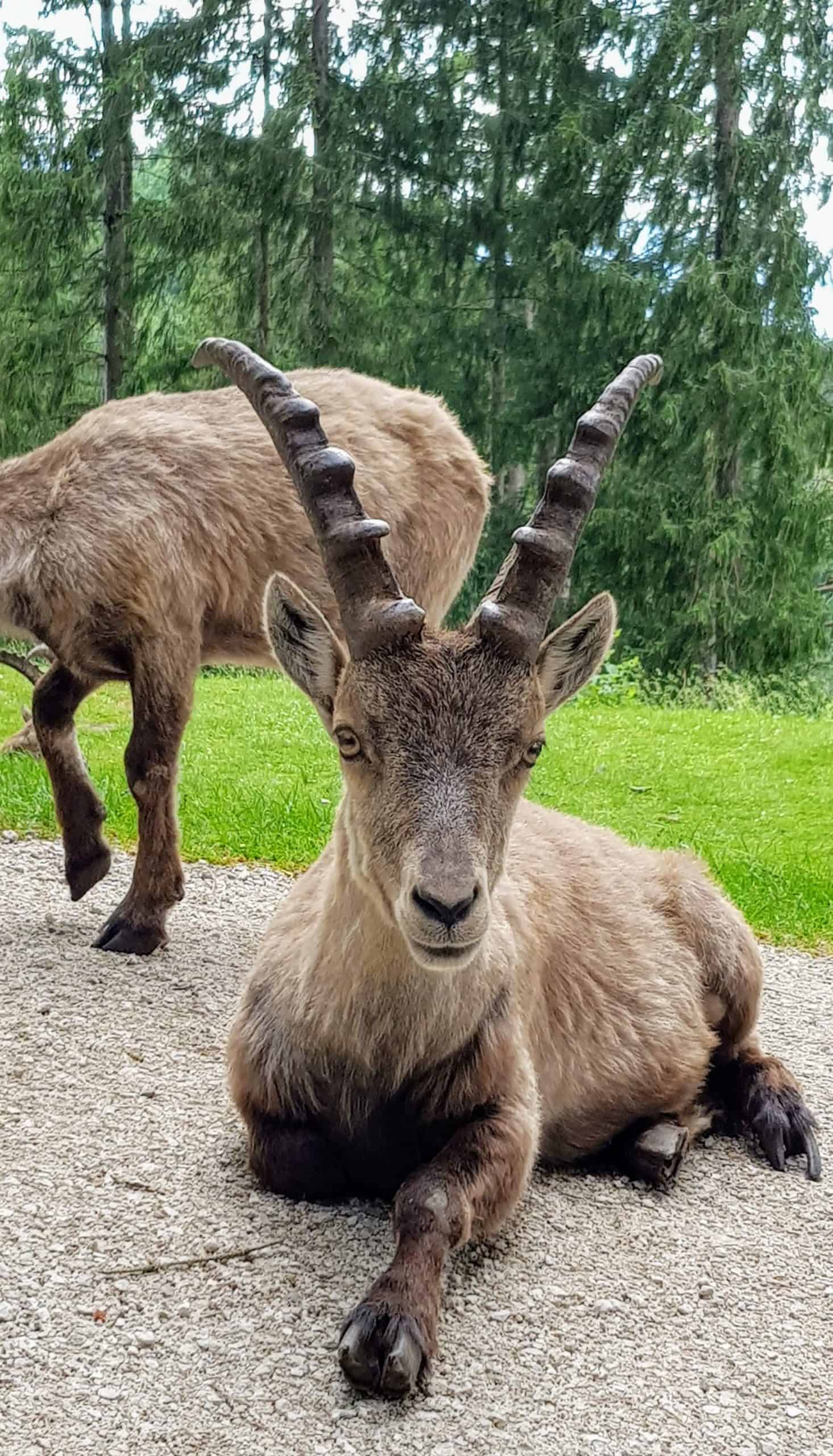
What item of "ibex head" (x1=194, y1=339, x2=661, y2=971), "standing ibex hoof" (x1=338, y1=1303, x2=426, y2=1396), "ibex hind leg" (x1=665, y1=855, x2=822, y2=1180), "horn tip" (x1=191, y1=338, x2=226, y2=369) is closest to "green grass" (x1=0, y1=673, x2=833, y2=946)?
"ibex hind leg" (x1=665, y1=855, x2=822, y2=1180)

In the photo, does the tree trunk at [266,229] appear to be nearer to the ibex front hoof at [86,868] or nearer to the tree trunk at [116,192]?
the tree trunk at [116,192]

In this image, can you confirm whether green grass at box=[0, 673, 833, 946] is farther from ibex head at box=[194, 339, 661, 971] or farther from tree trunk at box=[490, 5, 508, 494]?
tree trunk at box=[490, 5, 508, 494]

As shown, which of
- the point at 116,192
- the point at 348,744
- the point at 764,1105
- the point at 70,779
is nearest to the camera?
the point at 348,744

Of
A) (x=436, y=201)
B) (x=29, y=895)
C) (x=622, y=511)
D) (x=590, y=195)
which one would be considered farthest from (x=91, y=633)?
(x=436, y=201)

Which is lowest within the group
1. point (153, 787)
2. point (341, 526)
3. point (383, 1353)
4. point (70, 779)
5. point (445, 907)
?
point (70, 779)

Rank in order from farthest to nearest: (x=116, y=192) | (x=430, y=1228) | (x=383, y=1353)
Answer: (x=116, y=192) < (x=430, y=1228) < (x=383, y=1353)

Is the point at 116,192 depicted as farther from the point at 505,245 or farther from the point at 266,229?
the point at 505,245

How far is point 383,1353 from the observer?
9.93 feet

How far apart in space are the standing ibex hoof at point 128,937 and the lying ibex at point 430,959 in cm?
218

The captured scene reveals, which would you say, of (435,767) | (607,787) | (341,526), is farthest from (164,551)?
(607,787)

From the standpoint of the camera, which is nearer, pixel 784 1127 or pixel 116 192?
pixel 784 1127

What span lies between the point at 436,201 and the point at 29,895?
18.5 m

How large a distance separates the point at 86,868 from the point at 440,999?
138 inches

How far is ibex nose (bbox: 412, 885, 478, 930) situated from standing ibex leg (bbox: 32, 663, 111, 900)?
3.81m
